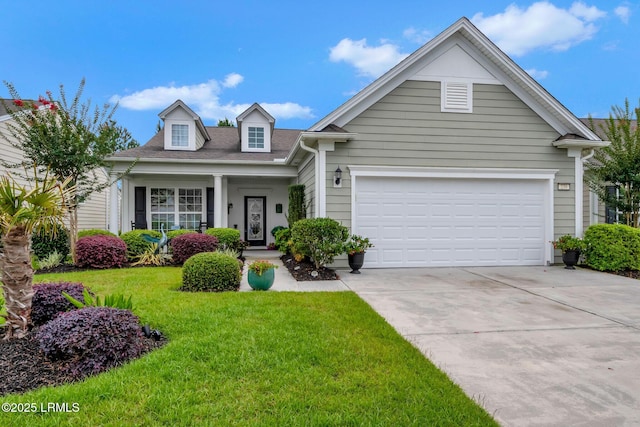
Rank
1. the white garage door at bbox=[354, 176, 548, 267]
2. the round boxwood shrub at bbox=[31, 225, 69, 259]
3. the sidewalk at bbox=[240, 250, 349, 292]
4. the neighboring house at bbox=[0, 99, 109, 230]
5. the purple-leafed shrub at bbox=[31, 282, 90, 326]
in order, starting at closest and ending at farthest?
the purple-leafed shrub at bbox=[31, 282, 90, 326]
the sidewalk at bbox=[240, 250, 349, 292]
the white garage door at bbox=[354, 176, 548, 267]
the round boxwood shrub at bbox=[31, 225, 69, 259]
the neighboring house at bbox=[0, 99, 109, 230]

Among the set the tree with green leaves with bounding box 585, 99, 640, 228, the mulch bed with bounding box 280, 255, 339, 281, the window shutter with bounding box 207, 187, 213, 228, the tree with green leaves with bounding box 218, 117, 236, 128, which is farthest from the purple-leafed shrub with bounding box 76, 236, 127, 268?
the tree with green leaves with bounding box 218, 117, 236, 128

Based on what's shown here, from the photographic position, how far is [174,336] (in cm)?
360

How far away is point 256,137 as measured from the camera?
1337 centimetres

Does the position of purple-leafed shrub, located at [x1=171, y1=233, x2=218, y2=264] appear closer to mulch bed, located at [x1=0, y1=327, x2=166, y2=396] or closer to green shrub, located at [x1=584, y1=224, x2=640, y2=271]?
mulch bed, located at [x1=0, y1=327, x2=166, y2=396]

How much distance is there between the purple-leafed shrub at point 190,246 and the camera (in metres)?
8.59

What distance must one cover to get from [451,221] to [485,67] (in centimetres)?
388

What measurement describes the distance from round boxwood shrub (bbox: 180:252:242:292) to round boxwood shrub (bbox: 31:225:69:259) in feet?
17.0

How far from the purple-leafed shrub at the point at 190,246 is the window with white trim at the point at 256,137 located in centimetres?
550

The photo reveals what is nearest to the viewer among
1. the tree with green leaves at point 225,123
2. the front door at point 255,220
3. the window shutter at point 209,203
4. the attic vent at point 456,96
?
the attic vent at point 456,96

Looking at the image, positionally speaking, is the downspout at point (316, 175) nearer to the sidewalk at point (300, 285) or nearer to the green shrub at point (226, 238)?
the sidewalk at point (300, 285)

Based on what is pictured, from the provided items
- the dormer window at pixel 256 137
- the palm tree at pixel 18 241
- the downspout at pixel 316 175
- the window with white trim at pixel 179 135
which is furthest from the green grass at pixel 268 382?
the dormer window at pixel 256 137

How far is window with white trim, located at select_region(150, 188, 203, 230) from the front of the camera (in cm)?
1266

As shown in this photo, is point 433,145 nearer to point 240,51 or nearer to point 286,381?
point 286,381

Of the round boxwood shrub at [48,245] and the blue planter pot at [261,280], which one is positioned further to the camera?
the round boxwood shrub at [48,245]
